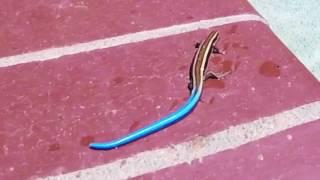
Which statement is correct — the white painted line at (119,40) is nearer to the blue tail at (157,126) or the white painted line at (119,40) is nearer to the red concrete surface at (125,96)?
the red concrete surface at (125,96)

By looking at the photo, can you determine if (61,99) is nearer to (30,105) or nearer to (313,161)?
(30,105)

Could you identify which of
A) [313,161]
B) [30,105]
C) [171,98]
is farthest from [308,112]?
[30,105]

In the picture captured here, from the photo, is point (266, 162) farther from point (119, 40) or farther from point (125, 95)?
point (119, 40)

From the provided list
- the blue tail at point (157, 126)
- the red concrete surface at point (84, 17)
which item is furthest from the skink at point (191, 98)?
the red concrete surface at point (84, 17)

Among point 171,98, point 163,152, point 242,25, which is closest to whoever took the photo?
point 163,152

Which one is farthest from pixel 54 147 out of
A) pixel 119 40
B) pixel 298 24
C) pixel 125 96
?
pixel 298 24

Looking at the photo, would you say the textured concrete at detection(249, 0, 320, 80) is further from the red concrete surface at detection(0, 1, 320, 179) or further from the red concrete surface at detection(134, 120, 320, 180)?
the red concrete surface at detection(134, 120, 320, 180)
